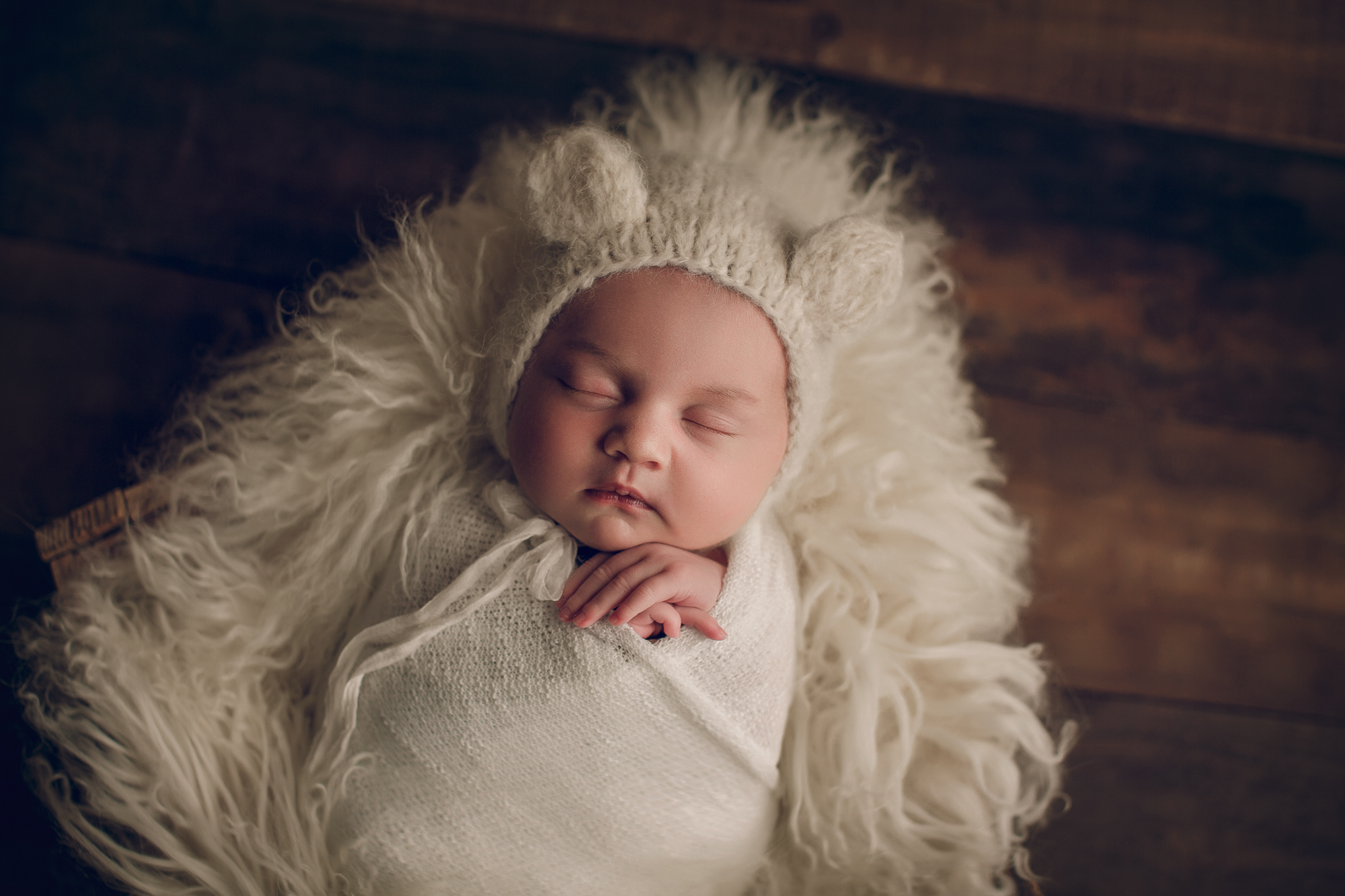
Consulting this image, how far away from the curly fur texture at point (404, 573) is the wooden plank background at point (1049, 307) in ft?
0.73

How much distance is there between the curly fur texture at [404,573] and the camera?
1059 mm

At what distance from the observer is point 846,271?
953 mm

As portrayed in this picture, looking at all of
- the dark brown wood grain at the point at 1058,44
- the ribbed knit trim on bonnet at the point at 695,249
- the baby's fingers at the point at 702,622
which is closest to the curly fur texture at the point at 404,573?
the ribbed knit trim on bonnet at the point at 695,249

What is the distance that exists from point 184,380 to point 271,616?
0.46 meters

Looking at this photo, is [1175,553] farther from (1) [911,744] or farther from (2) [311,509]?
(2) [311,509]

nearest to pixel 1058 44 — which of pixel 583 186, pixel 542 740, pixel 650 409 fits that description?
pixel 583 186

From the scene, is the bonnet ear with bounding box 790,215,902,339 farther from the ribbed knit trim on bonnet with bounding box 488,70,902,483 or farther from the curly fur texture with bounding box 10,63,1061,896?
the curly fur texture with bounding box 10,63,1061,896

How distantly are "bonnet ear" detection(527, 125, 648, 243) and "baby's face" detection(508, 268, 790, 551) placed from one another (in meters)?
0.08

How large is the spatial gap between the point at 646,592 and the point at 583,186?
1.60ft

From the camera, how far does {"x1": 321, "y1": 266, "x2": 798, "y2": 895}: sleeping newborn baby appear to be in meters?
0.94

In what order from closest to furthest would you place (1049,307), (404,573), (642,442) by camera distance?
(642,442) → (404,573) → (1049,307)

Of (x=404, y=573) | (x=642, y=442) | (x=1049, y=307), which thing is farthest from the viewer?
(x=1049, y=307)

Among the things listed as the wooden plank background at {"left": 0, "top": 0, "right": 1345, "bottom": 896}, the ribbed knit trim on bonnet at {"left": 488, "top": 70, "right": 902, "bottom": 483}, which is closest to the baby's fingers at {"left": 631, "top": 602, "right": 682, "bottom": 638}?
the ribbed knit trim on bonnet at {"left": 488, "top": 70, "right": 902, "bottom": 483}

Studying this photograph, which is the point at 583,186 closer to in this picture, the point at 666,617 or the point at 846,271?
the point at 846,271
